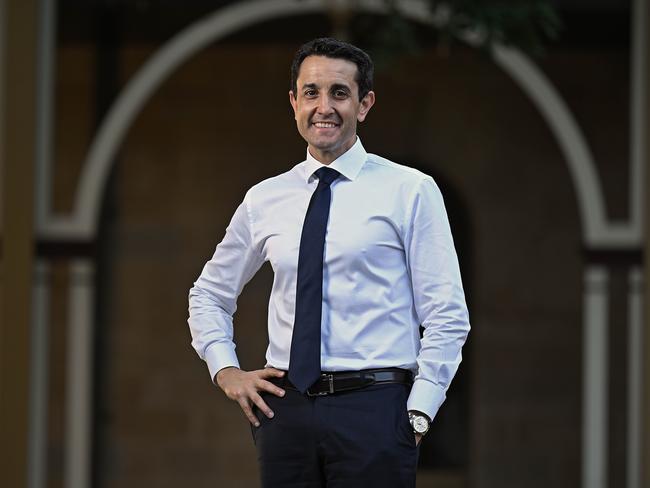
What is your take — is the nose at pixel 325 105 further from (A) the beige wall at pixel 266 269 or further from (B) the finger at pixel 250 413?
(A) the beige wall at pixel 266 269

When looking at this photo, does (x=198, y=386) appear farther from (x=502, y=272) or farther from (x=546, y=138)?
(x=546, y=138)

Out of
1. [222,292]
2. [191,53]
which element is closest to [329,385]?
[222,292]

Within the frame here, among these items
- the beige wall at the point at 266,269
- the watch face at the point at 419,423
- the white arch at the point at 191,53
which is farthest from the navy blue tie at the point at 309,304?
the beige wall at the point at 266,269

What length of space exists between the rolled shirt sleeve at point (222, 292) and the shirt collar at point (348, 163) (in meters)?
0.18

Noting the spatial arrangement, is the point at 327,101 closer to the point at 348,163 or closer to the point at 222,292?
the point at 348,163

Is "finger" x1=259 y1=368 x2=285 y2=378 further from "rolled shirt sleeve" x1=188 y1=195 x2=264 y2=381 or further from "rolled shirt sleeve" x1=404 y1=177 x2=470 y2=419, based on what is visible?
"rolled shirt sleeve" x1=404 y1=177 x2=470 y2=419

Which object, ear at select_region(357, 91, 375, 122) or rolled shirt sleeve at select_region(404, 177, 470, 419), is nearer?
rolled shirt sleeve at select_region(404, 177, 470, 419)

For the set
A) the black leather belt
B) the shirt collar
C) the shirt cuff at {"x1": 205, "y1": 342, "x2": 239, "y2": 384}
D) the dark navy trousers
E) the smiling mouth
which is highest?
the smiling mouth

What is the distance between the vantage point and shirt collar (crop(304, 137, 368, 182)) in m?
2.83

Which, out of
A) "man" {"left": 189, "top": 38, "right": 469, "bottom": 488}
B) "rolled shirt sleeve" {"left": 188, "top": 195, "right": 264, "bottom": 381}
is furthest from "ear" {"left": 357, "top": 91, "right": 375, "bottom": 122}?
"rolled shirt sleeve" {"left": 188, "top": 195, "right": 264, "bottom": 381}

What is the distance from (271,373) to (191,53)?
6.39 metres

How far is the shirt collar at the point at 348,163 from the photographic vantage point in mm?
2834

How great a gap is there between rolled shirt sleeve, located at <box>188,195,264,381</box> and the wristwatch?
17.6 inches

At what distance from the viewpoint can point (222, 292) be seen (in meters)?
2.99
